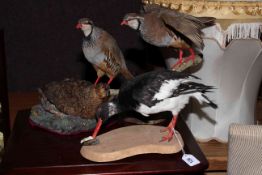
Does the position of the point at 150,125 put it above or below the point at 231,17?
below

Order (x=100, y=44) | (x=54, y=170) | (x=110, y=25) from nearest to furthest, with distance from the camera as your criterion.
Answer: (x=54, y=170)
(x=100, y=44)
(x=110, y=25)

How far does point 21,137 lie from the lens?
86 centimetres

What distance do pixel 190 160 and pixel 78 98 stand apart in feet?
0.82

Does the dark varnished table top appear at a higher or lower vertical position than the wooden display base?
lower

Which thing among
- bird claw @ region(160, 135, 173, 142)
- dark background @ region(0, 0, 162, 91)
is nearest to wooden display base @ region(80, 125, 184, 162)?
bird claw @ region(160, 135, 173, 142)

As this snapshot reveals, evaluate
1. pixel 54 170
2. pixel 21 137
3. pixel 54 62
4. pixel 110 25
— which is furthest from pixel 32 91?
pixel 54 170

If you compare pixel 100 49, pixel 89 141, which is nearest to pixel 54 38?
pixel 100 49

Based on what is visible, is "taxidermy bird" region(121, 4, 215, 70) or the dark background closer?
"taxidermy bird" region(121, 4, 215, 70)

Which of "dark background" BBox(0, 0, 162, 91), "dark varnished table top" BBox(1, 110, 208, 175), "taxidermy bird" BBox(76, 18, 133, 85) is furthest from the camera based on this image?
"dark background" BBox(0, 0, 162, 91)

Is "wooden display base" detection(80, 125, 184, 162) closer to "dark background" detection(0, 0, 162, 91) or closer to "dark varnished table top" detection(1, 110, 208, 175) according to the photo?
"dark varnished table top" detection(1, 110, 208, 175)

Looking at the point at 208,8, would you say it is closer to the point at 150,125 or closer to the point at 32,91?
the point at 150,125

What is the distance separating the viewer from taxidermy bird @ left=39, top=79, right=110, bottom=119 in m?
0.85

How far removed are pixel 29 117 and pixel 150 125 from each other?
259 millimetres

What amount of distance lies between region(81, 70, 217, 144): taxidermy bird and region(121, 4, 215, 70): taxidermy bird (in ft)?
0.23
